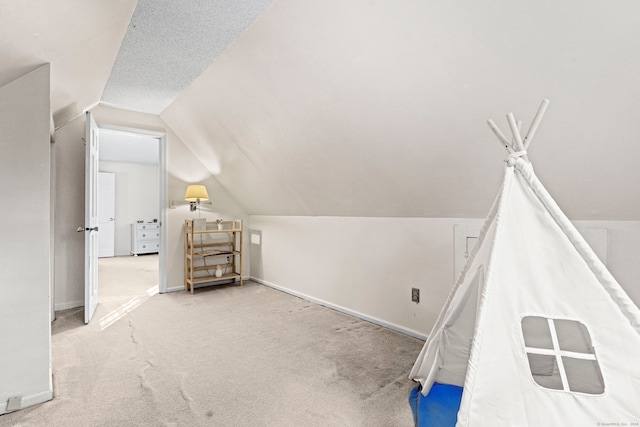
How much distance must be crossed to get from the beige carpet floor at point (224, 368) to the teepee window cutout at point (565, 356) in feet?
2.37

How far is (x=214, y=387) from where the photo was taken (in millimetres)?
2053

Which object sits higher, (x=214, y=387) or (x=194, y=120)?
(x=194, y=120)

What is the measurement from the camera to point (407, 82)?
74.7 inches

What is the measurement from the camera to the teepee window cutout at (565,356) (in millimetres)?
1288

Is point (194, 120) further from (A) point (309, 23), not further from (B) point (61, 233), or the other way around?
(A) point (309, 23)

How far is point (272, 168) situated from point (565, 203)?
2559 millimetres

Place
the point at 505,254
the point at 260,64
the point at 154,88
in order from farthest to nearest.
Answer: the point at 154,88, the point at 260,64, the point at 505,254

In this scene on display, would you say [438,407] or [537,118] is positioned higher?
[537,118]

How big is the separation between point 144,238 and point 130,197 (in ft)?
3.49

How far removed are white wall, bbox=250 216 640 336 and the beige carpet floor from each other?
235 mm

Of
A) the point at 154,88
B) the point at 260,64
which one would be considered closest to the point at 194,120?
the point at 154,88

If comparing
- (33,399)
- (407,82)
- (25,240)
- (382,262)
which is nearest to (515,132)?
(407,82)

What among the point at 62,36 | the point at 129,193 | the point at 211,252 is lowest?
the point at 211,252

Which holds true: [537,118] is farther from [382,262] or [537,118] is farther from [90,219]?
[90,219]
